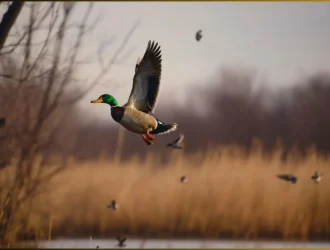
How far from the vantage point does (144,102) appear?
3.51 metres

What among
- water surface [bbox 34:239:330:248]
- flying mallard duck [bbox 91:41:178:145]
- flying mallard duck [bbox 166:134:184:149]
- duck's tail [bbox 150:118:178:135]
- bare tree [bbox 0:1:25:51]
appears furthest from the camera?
water surface [bbox 34:239:330:248]

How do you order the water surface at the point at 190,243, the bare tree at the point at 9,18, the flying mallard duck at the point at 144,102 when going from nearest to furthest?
the flying mallard duck at the point at 144,102
the bare tree at the point at 9,18
the water surface at the point at 190,243

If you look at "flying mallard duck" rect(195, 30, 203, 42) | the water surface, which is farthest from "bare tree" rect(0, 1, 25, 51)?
the water surface

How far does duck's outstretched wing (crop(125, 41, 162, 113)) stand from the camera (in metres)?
3.51

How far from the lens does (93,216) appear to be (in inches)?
292

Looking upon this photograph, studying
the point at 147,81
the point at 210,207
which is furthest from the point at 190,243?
the point at 147,81

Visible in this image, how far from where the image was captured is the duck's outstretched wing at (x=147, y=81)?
3.51 meters

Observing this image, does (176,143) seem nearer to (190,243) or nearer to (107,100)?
(107,100)

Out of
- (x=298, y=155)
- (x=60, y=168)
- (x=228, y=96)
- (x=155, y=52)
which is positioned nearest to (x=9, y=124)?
(x=60, y=168)

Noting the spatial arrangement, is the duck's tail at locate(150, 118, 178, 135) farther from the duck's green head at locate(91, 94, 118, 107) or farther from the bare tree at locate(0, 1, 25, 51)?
the bare tree at locate(0, 1, 25, 51)

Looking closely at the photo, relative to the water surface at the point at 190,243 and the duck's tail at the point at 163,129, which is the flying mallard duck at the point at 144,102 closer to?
the duck's tail at the point at 163,129

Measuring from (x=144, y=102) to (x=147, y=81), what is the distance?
136 millimetres

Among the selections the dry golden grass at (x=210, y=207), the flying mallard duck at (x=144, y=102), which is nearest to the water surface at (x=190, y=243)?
the dry golden grass at (x=210, y=207)

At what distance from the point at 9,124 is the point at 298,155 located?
368 centimetres
